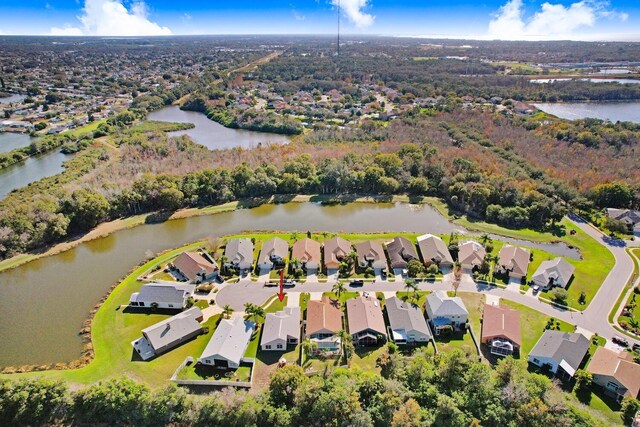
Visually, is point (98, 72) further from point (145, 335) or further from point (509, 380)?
point (509, 380)

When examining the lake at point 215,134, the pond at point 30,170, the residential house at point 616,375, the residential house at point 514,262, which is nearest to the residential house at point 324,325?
the residential house at point 616,375

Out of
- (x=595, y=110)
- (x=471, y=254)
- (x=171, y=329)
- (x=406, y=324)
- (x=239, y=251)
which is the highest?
(x=595, y=110)

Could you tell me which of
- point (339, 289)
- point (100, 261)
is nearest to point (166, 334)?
point (339, 289)

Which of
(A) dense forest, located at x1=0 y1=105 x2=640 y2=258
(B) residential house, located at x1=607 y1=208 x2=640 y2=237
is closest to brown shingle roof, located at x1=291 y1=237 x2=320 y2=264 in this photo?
(A) dense forest, located at x1=0 y1=105 x2=640 y2=258

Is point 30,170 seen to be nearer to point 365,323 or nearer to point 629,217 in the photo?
point 365,323

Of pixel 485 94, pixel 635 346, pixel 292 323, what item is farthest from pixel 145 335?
pixel 485 94
